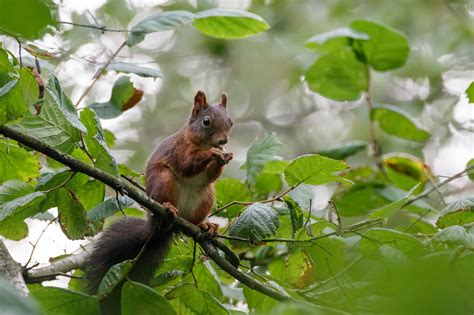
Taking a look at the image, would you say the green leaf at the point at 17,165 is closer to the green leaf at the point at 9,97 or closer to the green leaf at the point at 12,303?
the green leaf at the point at 9,97

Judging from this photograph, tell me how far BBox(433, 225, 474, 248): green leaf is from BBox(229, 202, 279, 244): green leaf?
0.40 metres

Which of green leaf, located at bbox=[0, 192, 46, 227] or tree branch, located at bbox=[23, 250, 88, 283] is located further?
tree branch, located at bbox=[23, 250, 88, 283]

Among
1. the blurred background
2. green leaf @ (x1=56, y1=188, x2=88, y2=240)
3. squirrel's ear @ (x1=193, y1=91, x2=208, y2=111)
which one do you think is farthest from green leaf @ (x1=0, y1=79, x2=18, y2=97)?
the blurred background

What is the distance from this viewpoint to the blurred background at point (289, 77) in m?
5.86

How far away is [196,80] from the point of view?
25.0 feet

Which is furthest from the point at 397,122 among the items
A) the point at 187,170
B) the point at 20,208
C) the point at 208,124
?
the point at 20,208

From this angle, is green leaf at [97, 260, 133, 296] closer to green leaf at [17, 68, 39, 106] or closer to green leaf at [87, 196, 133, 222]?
green leaf at [87, 196, 133, 222]

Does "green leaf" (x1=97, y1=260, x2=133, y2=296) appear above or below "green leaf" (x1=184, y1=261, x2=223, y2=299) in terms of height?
above

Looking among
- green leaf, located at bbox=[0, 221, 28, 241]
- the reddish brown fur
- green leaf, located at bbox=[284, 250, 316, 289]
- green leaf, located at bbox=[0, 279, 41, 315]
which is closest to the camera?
green leaf, located at bbox=[0, 279, 41, 315]

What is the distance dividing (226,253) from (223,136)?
1041 mm

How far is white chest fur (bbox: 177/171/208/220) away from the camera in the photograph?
2594 millimetres

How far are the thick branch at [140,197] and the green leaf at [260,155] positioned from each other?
15.4 inches

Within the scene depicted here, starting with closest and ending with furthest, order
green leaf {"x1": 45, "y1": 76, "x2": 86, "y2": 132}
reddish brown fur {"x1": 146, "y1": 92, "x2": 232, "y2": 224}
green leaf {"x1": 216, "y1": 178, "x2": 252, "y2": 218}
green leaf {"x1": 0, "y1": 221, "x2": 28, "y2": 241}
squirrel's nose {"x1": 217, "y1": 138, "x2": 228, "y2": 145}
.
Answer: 1. green leaf {"x1": 45, "y1": 76, "x2": 86, "y2": 132}
2. green leaf {"x1": 0, "y1": 221, "x2": 28, "y2": 241}
3. green leaf {"x1": 216, "y1": 178, "x2": 252, "y2": 218}
4. reddish brown fur {"x1": 146, "y1": 92, "x2": 232, "y2": 224}
5. squirrel's nose {"x1": 217, "y1": 138, "x2": 228, "y2": 145}

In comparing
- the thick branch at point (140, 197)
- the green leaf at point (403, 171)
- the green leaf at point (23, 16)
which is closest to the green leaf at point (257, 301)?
the thick branch at point (140, 197)
